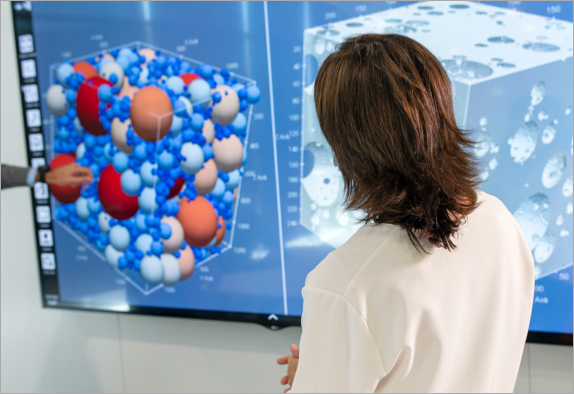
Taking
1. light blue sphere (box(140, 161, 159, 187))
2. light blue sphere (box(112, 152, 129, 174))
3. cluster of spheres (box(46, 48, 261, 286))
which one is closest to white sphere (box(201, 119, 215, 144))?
cluster of spheres (box(46, 48, 261, 286))

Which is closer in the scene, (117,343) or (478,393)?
(478,393)

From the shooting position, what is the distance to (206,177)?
1646 mm

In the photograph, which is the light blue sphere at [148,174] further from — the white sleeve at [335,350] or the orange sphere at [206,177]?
the white sleeve at [335,350]

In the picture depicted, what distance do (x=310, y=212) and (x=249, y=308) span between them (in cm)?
46

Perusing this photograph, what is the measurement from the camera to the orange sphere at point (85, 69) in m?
1.76

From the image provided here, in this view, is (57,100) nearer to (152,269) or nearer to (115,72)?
(115,72)

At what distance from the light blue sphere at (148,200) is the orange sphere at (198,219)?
107 millimetres

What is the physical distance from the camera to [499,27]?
54.2 inches

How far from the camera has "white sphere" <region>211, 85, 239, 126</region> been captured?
5.30ft

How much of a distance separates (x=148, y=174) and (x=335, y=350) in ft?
3.88

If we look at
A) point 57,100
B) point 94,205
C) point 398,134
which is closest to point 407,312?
point 398,134

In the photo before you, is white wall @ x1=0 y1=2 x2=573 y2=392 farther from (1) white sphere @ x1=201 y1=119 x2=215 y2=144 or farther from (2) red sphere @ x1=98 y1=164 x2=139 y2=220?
(1) white sphere @ x1=201 y1=119 x2=215 y2=144

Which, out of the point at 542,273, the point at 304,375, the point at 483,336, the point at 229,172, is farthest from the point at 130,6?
the point at 542,273

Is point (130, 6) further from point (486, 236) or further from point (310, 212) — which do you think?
point (486, 236)
